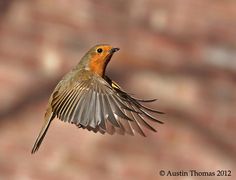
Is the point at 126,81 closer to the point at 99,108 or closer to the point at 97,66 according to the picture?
the point at 97,66

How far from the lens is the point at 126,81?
518 centimetres

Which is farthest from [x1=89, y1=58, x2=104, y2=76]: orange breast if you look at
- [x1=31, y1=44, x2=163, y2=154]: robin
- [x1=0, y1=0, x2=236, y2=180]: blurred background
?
[x1=0, y1=0, x2=236, y2=180]: blurred background

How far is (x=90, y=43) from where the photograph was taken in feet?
16.8

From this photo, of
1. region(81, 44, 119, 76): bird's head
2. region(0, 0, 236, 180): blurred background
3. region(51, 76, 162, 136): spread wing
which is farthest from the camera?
region(0, 0, 236, 180): blurred background

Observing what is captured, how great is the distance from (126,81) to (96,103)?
229 cm

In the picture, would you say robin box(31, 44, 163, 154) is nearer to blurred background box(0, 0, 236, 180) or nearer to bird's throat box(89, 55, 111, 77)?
bird's throat box(89, 55, 111, 77)

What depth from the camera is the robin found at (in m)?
2.83

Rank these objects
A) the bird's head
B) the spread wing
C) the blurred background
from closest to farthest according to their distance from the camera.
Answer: the spread wing → the bird's head → the blurred background

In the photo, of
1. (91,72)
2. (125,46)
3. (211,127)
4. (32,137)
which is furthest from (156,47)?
(91,72)

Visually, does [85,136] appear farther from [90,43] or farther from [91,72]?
[91,72]

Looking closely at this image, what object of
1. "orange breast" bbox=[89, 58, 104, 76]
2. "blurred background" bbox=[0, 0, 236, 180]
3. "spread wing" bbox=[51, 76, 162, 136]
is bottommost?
"blurred background" bbox=[0, 0, 236, 180]

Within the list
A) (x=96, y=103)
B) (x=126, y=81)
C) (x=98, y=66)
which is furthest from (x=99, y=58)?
(x=126, y=81)

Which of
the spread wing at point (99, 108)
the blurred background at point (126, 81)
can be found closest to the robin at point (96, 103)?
the spread wing at point (99, 108)

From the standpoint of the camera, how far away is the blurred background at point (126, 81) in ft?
16.8
